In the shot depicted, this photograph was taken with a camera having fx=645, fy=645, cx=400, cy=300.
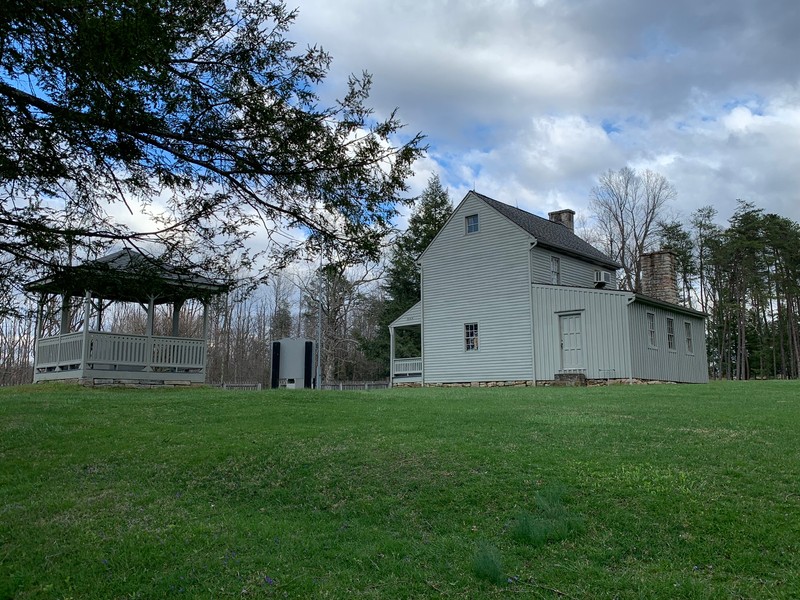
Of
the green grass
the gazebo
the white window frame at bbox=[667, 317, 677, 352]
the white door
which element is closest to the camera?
the green grass

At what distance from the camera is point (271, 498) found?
6.20 m

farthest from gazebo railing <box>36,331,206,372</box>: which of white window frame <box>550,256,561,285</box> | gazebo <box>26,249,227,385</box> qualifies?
white window frame <box>550,256,561,285</box>

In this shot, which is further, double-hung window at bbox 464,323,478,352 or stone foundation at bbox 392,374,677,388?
double-hung window at bbox 464,323,478,352

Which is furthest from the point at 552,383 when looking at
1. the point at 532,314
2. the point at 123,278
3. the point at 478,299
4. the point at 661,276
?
the point at 123,278

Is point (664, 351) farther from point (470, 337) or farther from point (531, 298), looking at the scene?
point (470, 337)

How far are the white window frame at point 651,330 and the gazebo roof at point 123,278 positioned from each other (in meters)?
17.9

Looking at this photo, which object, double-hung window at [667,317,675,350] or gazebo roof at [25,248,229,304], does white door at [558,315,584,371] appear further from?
gazebo roof at [25,248,229,304]

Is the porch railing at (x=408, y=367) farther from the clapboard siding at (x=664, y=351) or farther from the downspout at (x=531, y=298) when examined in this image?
the clapboard siding at (x=664, y=351)

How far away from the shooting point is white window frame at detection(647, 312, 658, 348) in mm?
21955

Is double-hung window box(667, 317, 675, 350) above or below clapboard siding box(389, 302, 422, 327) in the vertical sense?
below

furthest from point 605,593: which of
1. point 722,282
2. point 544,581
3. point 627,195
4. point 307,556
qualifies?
point 722,282

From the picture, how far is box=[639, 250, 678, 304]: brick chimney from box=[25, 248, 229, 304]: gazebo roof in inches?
Result: 890

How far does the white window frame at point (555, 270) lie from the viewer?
24961mm

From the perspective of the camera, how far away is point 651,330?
72.8 ft
